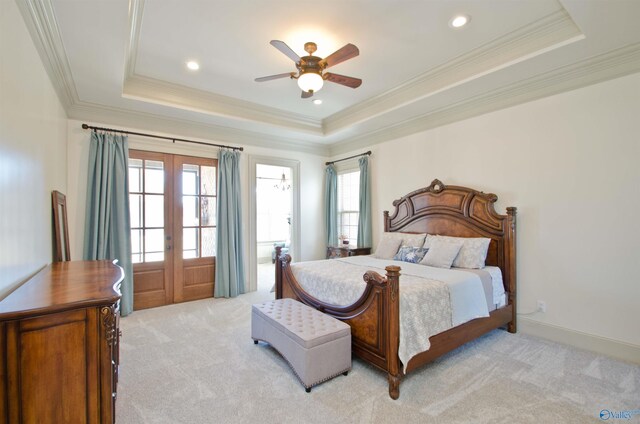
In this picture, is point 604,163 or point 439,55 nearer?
point 604,163

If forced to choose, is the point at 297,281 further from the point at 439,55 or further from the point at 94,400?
the point at 439,55

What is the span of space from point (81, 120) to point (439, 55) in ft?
14.8

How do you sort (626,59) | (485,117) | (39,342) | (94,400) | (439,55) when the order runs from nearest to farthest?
(39,342), (94,400), (626,59), (439,55), (485,117)

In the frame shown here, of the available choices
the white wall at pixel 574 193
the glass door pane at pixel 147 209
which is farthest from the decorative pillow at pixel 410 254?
the glass door pane at pixel 147 209

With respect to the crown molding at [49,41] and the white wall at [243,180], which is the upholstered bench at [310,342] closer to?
the white wall at [243,180]

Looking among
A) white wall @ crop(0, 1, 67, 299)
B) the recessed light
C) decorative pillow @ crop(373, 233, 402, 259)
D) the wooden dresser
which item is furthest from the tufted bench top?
the recessed light

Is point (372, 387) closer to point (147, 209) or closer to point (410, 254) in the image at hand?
point (410, 254)

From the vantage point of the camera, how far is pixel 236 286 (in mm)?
5008

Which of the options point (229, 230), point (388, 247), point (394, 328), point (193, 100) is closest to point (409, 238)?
point (388, 247)

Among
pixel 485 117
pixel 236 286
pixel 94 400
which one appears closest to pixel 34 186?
pixel 94 400

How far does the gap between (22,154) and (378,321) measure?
280 centimetres

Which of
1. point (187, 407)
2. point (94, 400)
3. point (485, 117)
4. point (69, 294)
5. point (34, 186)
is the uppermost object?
point (485, 117)

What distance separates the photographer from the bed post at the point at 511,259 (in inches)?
136

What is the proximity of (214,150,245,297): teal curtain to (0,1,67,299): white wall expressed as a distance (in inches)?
A: 87.8
